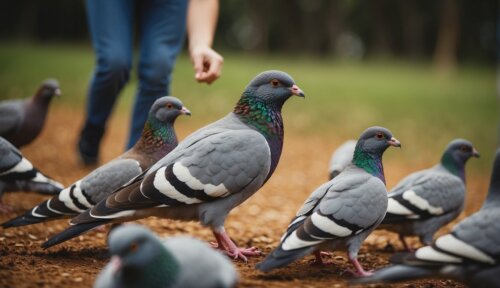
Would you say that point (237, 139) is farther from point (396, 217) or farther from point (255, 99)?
point (396, 217)

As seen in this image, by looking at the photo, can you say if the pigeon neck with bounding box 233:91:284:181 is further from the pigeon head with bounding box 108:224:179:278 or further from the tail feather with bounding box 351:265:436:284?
the pigeon head with bounding box 108:224:179:278

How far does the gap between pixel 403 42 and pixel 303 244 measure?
41.3 meters

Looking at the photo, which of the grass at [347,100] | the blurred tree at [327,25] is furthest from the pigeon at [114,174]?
the blurred tree at [327,25]

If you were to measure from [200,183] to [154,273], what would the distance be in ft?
3.35

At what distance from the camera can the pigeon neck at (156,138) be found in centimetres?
392

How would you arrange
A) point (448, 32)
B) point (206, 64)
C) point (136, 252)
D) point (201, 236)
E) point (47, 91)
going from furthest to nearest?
point (448, 32), point (47, 91), point (201, 236), point (206, 64), point (136, 252)

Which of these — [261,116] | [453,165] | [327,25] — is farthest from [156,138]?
[327,25]

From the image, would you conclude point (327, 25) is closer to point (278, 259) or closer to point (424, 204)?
point (424, 204)

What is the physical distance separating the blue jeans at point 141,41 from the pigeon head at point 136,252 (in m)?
2.84

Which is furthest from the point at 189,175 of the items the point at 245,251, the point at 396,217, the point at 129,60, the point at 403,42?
the point at 403,42

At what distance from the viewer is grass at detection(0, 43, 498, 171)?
1183 cm

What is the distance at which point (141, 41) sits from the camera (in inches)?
200

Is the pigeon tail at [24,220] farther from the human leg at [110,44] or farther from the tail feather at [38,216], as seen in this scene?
the human leg at [110,44]

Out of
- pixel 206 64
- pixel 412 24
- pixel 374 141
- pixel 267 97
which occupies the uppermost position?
pixel 412 24
